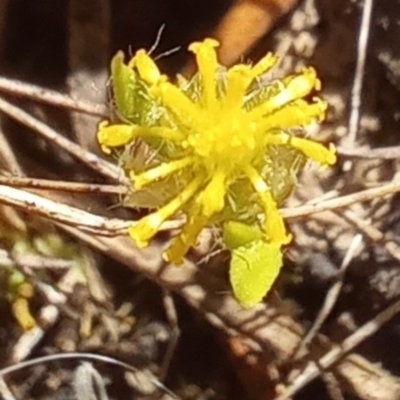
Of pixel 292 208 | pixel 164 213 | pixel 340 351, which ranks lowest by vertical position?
pixel 340 351

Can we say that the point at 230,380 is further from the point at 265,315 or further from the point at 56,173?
the point at 56,173

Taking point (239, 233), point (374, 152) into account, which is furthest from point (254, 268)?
point (374, 152)

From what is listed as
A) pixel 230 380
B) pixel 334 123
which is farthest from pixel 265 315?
pixel 334 123

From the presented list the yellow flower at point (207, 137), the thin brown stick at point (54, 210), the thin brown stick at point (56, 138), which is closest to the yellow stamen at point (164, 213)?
the yellow flower at point (207, 137)

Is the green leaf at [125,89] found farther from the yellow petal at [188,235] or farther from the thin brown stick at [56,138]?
the thin brown stick at [56,138]

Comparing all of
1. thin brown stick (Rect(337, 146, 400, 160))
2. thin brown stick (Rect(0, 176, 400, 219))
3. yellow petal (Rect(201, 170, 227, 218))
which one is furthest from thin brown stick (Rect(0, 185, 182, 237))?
thin brown stick (Rect(337, 146, 400, 160))

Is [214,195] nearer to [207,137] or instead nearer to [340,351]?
[207,137]
